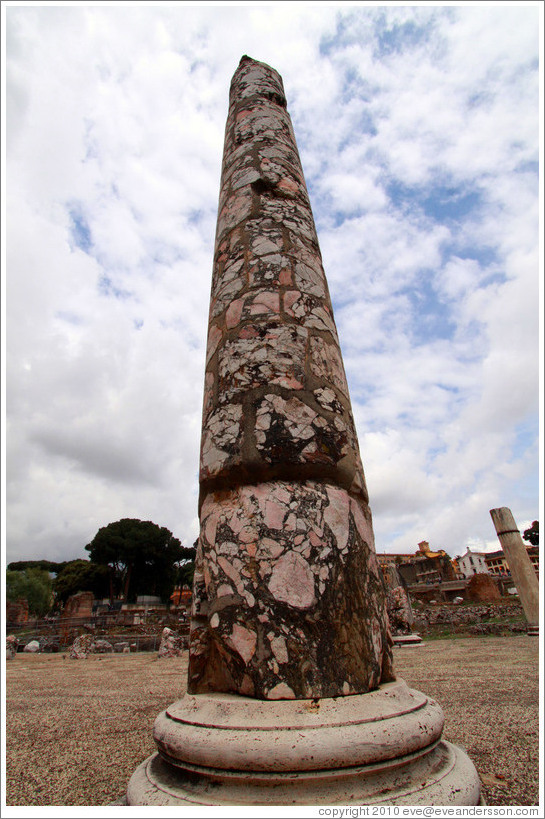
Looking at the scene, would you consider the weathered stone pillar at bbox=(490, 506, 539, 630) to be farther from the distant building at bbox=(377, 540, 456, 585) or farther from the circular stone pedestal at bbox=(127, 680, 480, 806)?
the distant building at bbox=(377, 540, 456, 585)

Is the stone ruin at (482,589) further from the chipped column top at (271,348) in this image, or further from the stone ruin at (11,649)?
the chipped column top at (271,348)

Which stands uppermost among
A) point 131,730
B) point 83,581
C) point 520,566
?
point 131,730

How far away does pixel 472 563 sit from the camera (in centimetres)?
5562

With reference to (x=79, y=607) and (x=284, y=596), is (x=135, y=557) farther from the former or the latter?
(x=284, y=596)

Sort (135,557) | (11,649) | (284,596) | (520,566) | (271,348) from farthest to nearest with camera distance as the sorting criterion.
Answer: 1. (135,557)
2. (11,649)
3. (520,566)
4. (271,348)
5. (284,596)

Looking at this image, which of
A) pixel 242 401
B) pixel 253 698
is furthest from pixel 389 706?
pixel 242 401

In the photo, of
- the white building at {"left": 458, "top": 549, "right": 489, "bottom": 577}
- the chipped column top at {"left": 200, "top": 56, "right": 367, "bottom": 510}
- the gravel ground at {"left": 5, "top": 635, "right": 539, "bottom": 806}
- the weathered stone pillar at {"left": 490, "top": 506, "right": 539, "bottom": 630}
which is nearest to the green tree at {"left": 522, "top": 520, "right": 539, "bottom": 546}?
the white building at {"left": 458, "top": 549, "right": 489, "bottom": 577}

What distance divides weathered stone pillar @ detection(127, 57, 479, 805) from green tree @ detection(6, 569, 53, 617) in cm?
3887

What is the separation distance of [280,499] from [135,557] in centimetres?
3856

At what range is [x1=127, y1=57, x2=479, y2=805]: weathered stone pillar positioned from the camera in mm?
1180

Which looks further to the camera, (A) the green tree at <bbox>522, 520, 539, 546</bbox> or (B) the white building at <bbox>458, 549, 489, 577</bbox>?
(B) the white building at <bbox>458, 549, 489, 577</bbox>

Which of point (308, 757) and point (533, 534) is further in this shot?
point (533, 534)

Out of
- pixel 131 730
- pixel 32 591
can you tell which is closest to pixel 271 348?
pixel 131 730

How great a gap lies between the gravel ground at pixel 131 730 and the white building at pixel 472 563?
56.0m
